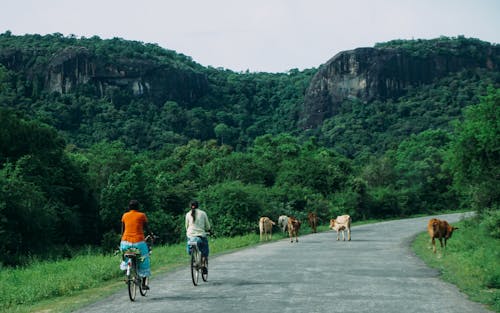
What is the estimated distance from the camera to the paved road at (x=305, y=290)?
9.97 meters

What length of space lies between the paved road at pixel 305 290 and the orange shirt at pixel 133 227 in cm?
119

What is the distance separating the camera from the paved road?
32.7 ft

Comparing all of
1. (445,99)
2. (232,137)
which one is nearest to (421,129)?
(445,99)

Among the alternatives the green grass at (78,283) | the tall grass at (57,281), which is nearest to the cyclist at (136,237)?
the green grass at (78,283)

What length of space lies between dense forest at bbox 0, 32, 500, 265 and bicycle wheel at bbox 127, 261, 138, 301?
18.2 meters

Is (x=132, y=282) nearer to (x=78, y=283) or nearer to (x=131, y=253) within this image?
(x=131, y=253)

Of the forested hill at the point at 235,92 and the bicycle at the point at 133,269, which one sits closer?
the bicycle at the point at 133,269

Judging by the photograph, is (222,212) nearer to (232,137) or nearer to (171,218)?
(171,218)

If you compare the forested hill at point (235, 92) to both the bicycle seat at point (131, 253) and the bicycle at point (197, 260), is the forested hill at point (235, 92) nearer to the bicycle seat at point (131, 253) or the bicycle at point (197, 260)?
the bicycle at point (197, 260)

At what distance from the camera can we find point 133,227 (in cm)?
1167

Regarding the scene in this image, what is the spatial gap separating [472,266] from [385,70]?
495ft

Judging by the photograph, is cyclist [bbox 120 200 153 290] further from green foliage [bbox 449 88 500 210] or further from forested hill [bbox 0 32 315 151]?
forested hill [bbox 0 32 315 151]

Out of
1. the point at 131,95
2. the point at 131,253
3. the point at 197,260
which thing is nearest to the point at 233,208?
the point at 197,260

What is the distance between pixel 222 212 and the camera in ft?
119
